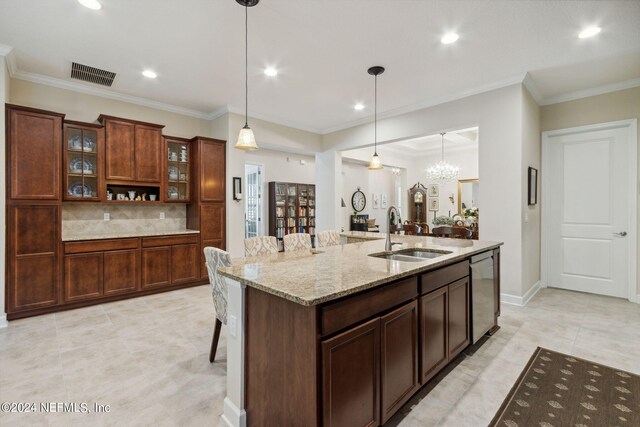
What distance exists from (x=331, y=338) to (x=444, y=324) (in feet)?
3.99

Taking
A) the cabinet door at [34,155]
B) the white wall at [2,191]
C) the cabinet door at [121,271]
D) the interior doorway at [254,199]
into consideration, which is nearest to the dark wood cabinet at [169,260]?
the cabinet door at [121,271]

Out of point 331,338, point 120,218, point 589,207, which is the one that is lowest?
point 331,338

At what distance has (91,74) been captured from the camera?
3773 millimetres

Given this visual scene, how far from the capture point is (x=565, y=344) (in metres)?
2.75

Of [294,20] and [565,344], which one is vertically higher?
[294,20]

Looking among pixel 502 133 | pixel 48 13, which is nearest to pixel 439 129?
pixel 502 133

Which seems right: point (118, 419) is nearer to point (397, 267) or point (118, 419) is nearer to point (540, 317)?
point (397, 267)

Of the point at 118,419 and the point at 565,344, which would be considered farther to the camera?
the point at 565,344

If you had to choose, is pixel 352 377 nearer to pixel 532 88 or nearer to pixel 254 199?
pixel 532 88

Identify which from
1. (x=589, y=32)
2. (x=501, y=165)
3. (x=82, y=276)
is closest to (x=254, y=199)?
(x=82, y=276)

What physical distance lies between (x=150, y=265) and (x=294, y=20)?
3.70 meters

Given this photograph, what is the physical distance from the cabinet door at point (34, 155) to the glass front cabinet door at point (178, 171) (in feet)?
4.41

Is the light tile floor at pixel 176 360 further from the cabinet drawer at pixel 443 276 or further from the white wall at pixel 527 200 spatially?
the cabinet drawer at pixel 443 276

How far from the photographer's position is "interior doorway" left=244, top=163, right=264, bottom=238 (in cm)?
759
